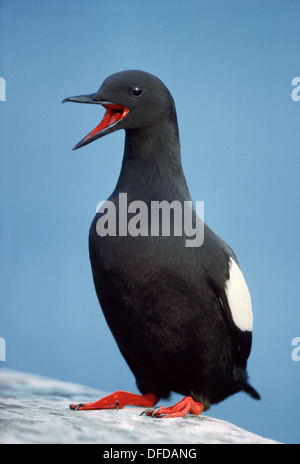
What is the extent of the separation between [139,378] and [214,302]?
21.2 inches

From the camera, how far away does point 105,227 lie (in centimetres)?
242

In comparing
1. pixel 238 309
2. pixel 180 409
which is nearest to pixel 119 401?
pixel 180 409

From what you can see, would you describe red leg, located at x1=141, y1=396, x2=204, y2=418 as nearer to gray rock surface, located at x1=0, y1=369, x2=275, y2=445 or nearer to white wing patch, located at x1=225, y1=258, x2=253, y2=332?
gray rock surface, located at x1=0, y1=369, x2=275, y2=445

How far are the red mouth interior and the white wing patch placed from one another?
78cm

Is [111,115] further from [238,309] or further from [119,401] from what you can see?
[119,401]

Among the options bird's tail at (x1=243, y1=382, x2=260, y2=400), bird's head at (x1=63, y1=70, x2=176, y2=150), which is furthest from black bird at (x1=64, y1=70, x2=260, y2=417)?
bird's tail at (x1=243, y1=382, x2=260, y2=400)

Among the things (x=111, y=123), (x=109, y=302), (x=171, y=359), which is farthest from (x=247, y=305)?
(x=111, y=123)

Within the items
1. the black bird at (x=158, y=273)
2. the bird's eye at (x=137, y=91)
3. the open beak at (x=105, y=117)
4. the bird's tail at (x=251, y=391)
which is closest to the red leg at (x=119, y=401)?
the black bird at (x=158, y=273)

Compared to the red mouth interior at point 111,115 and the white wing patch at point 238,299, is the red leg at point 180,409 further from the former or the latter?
the red mouth interior at point 111,115

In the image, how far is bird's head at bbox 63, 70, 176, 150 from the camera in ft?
7.95

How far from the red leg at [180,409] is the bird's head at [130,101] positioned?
1098mm

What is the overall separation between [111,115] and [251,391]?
1.43 metres

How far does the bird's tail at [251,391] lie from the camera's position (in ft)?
9.27
